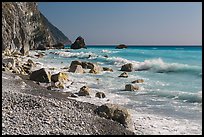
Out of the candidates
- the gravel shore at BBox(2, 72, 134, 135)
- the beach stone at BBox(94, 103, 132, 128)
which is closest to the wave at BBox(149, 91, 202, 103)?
the beach stone at BBox(94, 103, 132, 128)

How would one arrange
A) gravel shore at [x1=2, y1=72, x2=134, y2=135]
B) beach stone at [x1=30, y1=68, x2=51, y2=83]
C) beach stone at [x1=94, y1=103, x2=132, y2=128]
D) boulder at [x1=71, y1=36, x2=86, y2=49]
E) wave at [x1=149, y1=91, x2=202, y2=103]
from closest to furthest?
gravel shore at [x1=2, y1=72, x2=134, y2=135]
beach stone at [x1=94, y1=103, x2=132, y2=128]
wave at [x1=149, y1=91, x2=202, y2=103]
beach stone at [x1=30, y1=68, x2=51, y2=83]
boulder at [x1=71, y1=36, x2=86, y2=49]

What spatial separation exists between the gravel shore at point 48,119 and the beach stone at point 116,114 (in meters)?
0.26

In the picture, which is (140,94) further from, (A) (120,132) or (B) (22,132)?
(B) (22,132)

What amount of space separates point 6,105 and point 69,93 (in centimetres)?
684

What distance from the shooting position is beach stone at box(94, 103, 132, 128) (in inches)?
440

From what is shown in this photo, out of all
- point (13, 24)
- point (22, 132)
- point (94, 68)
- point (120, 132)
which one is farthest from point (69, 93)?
point (13, 24)

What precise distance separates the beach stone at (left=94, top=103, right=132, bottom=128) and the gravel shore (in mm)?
259

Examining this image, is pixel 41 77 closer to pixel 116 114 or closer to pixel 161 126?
pixel 116 114

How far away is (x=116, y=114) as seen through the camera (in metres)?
11.4

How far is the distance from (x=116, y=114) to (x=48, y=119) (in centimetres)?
276

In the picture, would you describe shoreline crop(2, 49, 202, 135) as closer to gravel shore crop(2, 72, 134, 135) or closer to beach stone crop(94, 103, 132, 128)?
beach stone crop(94, 103, 132, 128)

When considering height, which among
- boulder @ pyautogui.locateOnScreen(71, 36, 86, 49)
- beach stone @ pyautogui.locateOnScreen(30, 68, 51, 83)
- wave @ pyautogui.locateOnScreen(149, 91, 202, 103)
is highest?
boulder @ pyautogui.locateOnScreen(71, 36, 86, 49)

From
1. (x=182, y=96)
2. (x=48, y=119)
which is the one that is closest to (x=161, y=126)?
(x=48, y=119)

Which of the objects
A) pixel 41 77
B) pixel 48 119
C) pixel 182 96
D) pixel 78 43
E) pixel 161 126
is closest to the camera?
pixel 48 119
